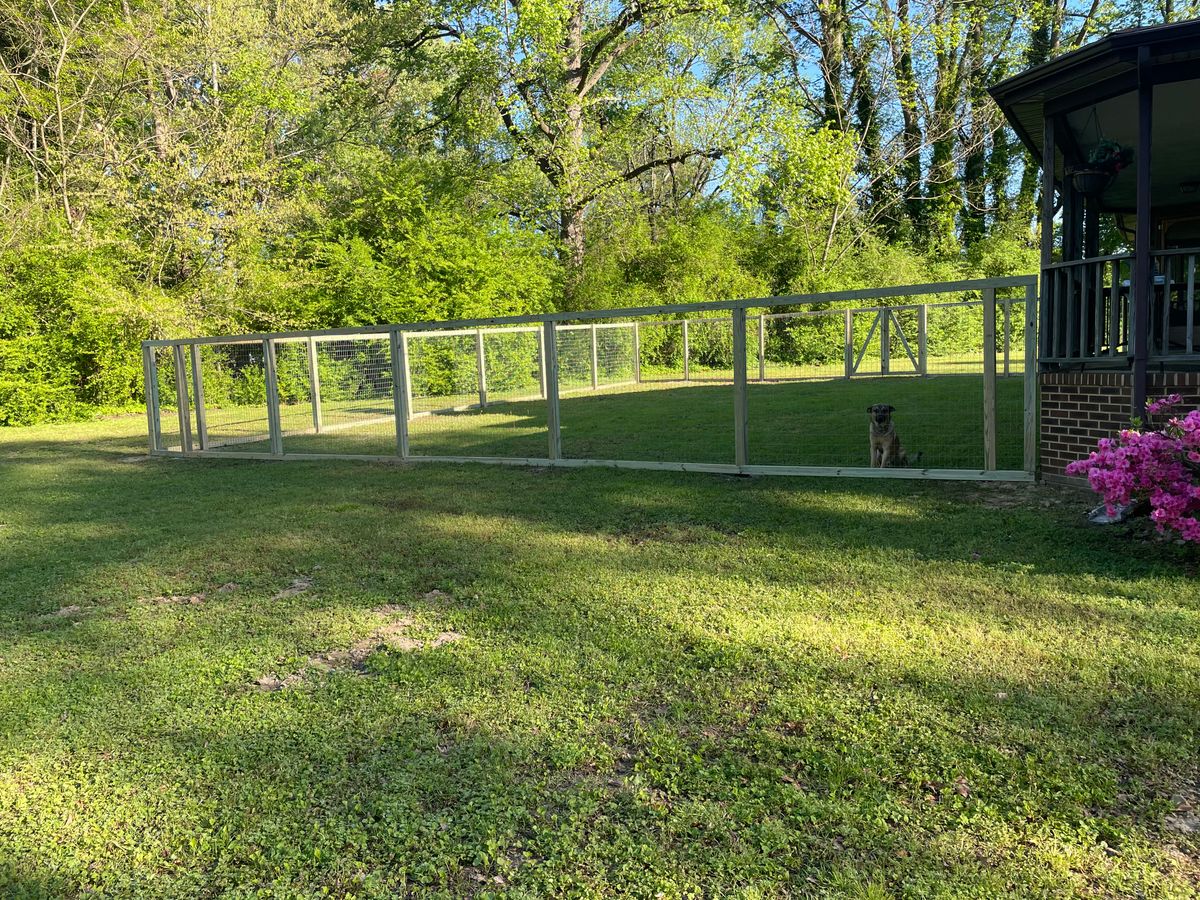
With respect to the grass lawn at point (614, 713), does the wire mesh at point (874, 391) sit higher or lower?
higher

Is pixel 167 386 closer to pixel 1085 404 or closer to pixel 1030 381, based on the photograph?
pixel 1030 381

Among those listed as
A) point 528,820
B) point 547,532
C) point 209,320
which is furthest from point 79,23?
point 528,820

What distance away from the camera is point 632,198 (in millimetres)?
24688

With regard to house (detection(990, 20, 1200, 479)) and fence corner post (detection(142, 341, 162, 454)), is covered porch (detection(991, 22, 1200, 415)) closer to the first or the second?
house (detection(990, 20, 1200, 479))

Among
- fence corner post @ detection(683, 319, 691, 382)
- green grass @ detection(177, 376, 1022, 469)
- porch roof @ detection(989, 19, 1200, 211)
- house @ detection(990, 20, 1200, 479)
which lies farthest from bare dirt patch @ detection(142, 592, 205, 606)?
fence corner post @ detection(683, 319, 691, 382)

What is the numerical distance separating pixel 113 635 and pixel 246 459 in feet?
21.9

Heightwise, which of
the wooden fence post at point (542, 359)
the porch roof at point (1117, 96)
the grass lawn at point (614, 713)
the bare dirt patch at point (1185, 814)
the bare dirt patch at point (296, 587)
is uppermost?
the porch roof at point (1117, 96)

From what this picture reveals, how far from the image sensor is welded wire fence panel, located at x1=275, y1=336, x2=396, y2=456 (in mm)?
12250

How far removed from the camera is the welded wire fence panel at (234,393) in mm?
12211

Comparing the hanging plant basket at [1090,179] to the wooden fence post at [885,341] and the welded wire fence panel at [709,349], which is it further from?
the welded wire fence panel at [709,349]

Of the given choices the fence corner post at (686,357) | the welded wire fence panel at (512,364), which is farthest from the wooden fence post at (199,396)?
the fence corner post at (686,357)

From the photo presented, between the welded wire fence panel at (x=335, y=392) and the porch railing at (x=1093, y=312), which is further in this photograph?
the welded wire fence panel at (x=335, y=392)

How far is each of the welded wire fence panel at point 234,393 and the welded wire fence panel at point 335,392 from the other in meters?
0.36

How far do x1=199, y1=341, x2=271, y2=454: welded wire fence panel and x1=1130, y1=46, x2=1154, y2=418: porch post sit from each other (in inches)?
418
